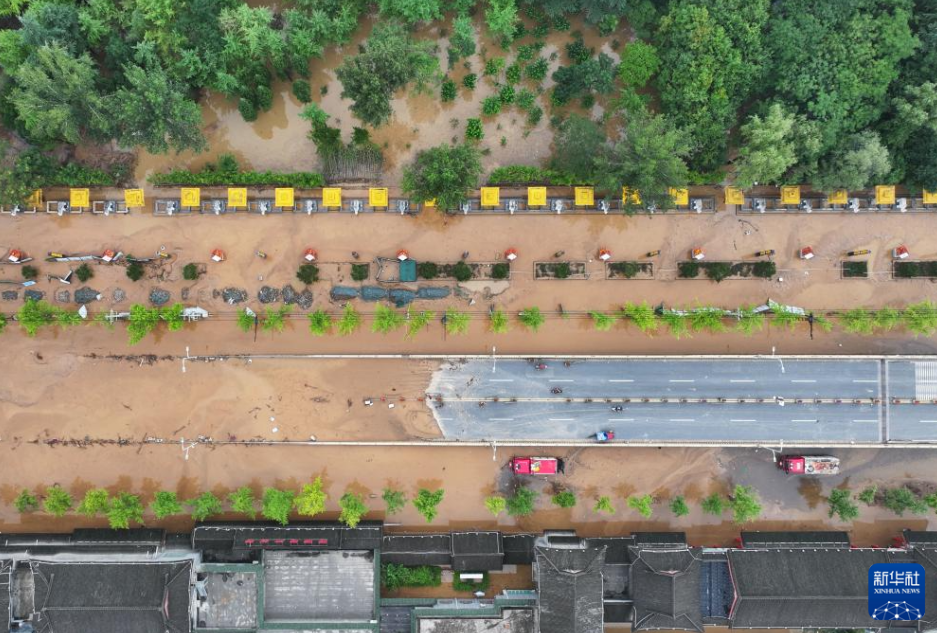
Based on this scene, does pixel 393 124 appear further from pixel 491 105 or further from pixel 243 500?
pixel 243 500

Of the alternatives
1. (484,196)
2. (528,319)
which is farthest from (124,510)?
(484,196)

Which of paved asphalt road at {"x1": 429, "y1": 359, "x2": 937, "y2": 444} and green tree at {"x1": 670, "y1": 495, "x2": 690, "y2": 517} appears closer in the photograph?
green tree at {"x1": 670, "y1": 495, "x2": 690, "y2": 517}

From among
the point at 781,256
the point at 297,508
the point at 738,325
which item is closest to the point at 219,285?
the point at 297,508

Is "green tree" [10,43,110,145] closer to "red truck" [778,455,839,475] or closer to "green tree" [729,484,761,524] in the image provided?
"green tree" [729,484,761,524]

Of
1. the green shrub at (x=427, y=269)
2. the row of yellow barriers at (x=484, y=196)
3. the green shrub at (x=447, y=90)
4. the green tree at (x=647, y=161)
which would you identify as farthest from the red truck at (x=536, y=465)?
the green shrub at (x=447, y=90)

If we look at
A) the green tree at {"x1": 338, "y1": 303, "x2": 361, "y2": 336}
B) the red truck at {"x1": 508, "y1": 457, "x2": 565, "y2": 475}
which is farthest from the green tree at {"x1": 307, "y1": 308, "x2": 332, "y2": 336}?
the red truck at {"x1": 508, "y1": 457, "x2": 565, "y2": 475}

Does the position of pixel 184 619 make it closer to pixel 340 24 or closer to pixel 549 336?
pixel 549 336
